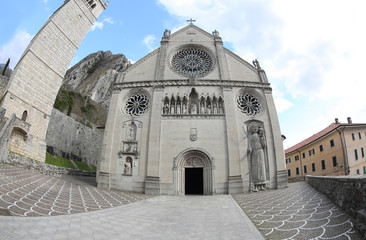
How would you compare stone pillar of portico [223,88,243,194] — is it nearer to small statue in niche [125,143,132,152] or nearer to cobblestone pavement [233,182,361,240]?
cobblestone pavement [233,182,361,240]

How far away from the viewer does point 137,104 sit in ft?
61.9

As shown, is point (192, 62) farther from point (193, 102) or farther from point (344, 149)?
point (344, 149)

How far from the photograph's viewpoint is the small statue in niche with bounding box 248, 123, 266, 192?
50.8ft

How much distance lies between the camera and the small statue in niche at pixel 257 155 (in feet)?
50.8

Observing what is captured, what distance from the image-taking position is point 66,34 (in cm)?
2347

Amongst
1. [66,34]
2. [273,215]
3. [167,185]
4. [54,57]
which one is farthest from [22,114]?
[273,215]

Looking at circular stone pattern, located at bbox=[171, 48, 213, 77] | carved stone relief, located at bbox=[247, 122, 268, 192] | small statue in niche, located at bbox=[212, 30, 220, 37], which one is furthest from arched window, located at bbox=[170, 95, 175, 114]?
small statue in niche, located at bbox=[212, 30, 220, 37]

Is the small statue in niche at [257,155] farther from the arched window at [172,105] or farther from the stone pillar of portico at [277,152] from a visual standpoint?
the arched window at [172,105]

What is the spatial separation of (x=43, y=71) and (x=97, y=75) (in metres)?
49.1

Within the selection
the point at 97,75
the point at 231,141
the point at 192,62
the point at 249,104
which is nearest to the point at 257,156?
the point at 231,141

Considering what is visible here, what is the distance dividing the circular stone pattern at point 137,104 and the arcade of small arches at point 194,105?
Answer: 1976 millimetres

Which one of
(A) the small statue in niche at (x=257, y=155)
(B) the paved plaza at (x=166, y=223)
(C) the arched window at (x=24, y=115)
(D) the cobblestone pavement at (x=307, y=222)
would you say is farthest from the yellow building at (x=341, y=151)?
(C) the arched window at (x=24, y=115)

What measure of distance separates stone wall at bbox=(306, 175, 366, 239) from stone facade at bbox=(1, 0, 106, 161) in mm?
21959

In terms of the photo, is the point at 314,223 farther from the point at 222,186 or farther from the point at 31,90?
the point at 31,90
